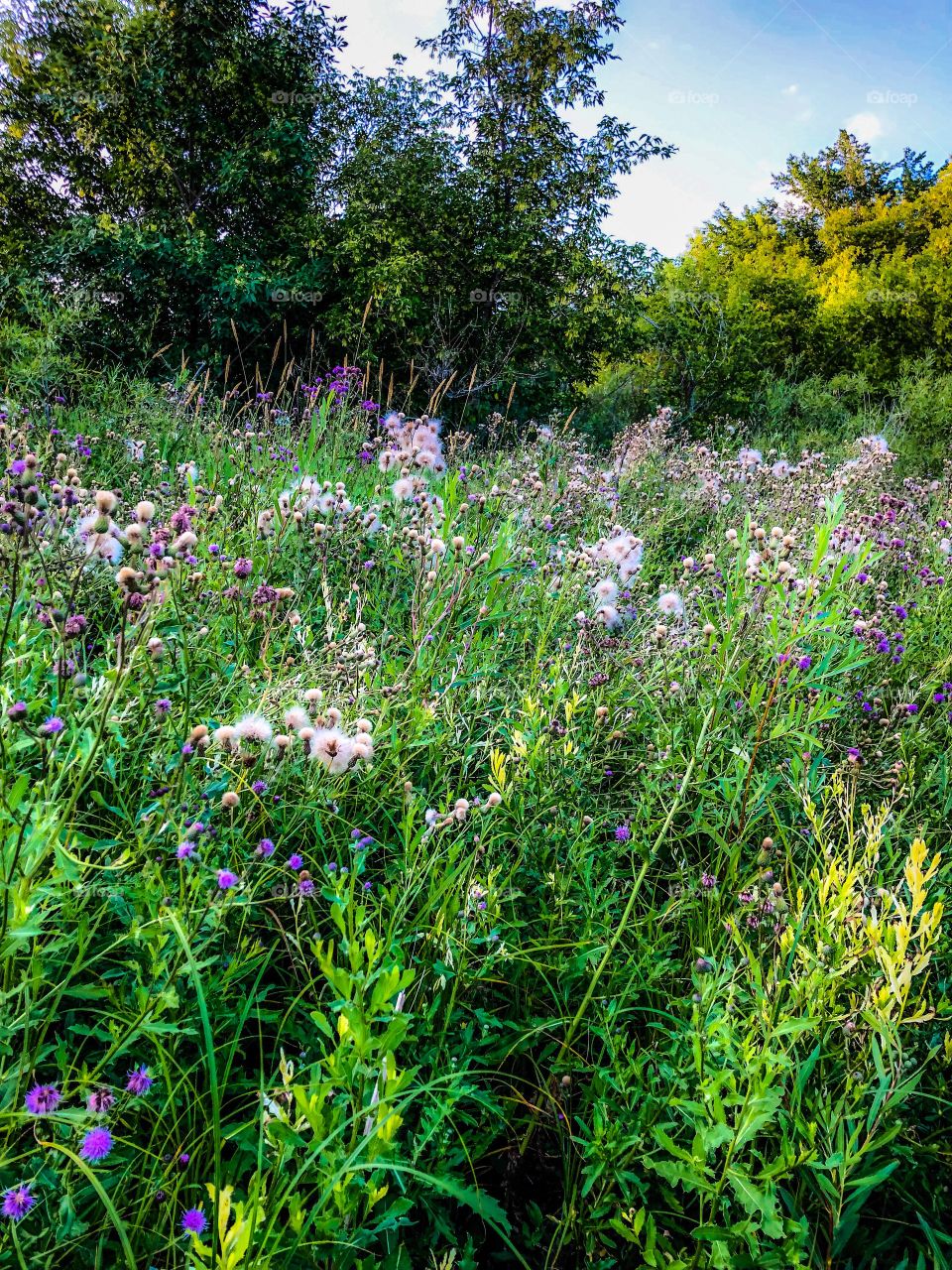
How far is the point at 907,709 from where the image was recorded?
8.12ft

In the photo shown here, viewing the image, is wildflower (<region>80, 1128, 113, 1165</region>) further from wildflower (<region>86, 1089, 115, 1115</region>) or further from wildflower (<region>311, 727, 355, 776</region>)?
wildflower (<region>311, 727, 355, 776</region>)

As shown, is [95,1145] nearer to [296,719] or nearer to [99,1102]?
[99,1102]

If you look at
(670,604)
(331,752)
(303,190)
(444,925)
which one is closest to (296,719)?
(331,752)

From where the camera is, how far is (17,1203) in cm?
90

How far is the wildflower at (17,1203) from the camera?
2.86ft

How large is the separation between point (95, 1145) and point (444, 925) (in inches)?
27.9

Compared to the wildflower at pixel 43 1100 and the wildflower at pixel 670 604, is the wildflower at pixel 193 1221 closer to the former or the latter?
the wildflower at pixel 43 1100

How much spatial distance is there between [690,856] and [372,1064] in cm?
132

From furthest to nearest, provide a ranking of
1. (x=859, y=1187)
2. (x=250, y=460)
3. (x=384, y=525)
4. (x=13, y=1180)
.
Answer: (x=250, y=460) < (x=384, y=525) < (x=859, y=1187) < (x=13, y=1180)

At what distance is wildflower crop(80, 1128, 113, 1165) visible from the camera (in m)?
0.93

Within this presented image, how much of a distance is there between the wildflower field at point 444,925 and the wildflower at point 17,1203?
0.04m

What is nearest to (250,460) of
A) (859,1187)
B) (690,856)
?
(690,856)

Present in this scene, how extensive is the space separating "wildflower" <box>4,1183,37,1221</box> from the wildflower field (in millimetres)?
39

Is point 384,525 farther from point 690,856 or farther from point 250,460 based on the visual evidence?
point 690,856
